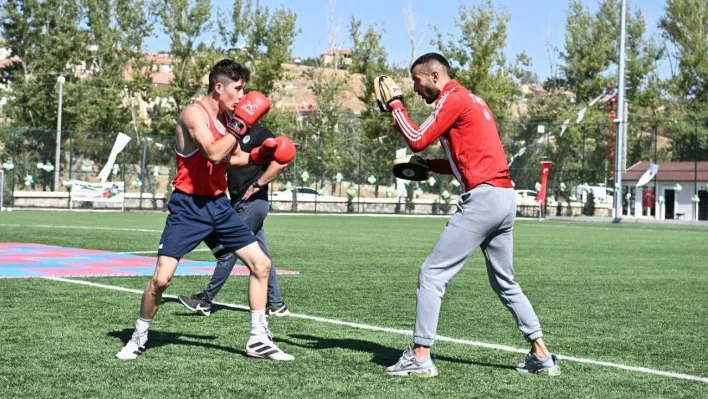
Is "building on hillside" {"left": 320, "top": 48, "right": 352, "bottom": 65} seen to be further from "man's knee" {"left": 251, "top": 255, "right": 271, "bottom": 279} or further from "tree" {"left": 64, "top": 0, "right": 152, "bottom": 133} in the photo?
"man's knee" {"left": 251, "top": 255, "right": 271, "bottom": 279}

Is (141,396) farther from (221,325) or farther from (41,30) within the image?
(41,30)

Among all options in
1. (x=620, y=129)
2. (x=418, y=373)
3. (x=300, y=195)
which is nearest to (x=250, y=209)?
(x=418, y=373)

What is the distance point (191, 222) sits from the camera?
23.8ft

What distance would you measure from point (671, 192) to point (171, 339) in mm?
46691

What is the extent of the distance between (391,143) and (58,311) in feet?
152

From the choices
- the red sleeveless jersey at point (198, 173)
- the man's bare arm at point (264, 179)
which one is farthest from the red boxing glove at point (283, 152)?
the man's bare arm at point (264, 179)

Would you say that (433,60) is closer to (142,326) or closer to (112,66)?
(142,326)

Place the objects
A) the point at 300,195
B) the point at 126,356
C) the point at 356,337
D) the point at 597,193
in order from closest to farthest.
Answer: the point at 126,356, the point at 356,337, the point at 300,195, the point at 597,193

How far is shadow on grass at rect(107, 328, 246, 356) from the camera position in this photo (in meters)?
7.61

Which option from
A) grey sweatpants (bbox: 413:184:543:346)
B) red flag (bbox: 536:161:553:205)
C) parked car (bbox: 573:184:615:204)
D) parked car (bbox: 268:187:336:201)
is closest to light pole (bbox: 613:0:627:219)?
red flag (bbox: 536:161:553:205)

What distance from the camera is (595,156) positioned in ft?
179

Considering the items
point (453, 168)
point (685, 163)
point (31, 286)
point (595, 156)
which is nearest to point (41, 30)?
point (595, 156)

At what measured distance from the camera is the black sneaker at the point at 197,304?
376 inches

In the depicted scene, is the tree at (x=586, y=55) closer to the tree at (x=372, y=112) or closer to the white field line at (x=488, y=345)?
the tree at (x=372, y=112)
